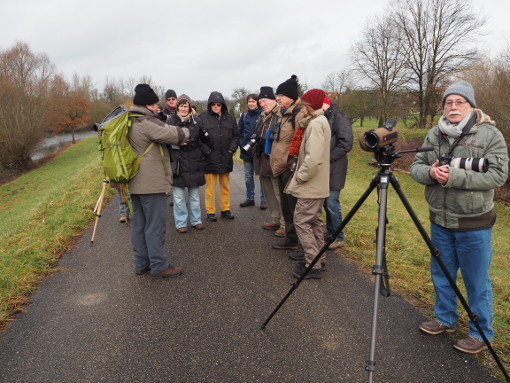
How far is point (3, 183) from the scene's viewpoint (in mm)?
22938

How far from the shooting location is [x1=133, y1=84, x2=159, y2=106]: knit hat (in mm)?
3911

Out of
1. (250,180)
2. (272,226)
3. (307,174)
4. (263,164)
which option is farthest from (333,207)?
(250,180)

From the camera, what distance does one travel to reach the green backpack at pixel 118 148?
3.68 metres

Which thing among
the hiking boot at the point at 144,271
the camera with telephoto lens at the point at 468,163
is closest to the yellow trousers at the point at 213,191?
the hiking boot at the point at 144,271

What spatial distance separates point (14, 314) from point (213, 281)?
2104mm

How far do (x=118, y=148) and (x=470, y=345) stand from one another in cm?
390

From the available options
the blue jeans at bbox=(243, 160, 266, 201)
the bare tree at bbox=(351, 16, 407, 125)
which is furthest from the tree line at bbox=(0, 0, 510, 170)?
the blue jeans at bbox=(243, 160, 266, 201)

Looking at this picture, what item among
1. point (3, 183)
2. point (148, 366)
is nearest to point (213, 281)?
point (148, 366)

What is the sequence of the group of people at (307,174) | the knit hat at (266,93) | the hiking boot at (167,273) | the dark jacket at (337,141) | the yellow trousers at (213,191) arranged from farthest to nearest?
the yellow trousers at (213,191) → the knit hat at (266,93) → the dark jacket at (337,141) → the hiking boot at (167,273) → the group of people at (307,174)

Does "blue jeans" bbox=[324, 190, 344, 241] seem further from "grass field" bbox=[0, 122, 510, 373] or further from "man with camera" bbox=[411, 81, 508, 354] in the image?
"man with camera" bbox=[411, 81, 508, 354]

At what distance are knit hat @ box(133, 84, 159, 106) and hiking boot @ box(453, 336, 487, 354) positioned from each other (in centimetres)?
397

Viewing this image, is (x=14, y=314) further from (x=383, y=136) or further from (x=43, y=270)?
(x=383, y=136)

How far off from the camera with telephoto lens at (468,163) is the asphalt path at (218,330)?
60.0 inches

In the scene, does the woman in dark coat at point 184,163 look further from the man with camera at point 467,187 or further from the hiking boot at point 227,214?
the man with camera at point 467,187
